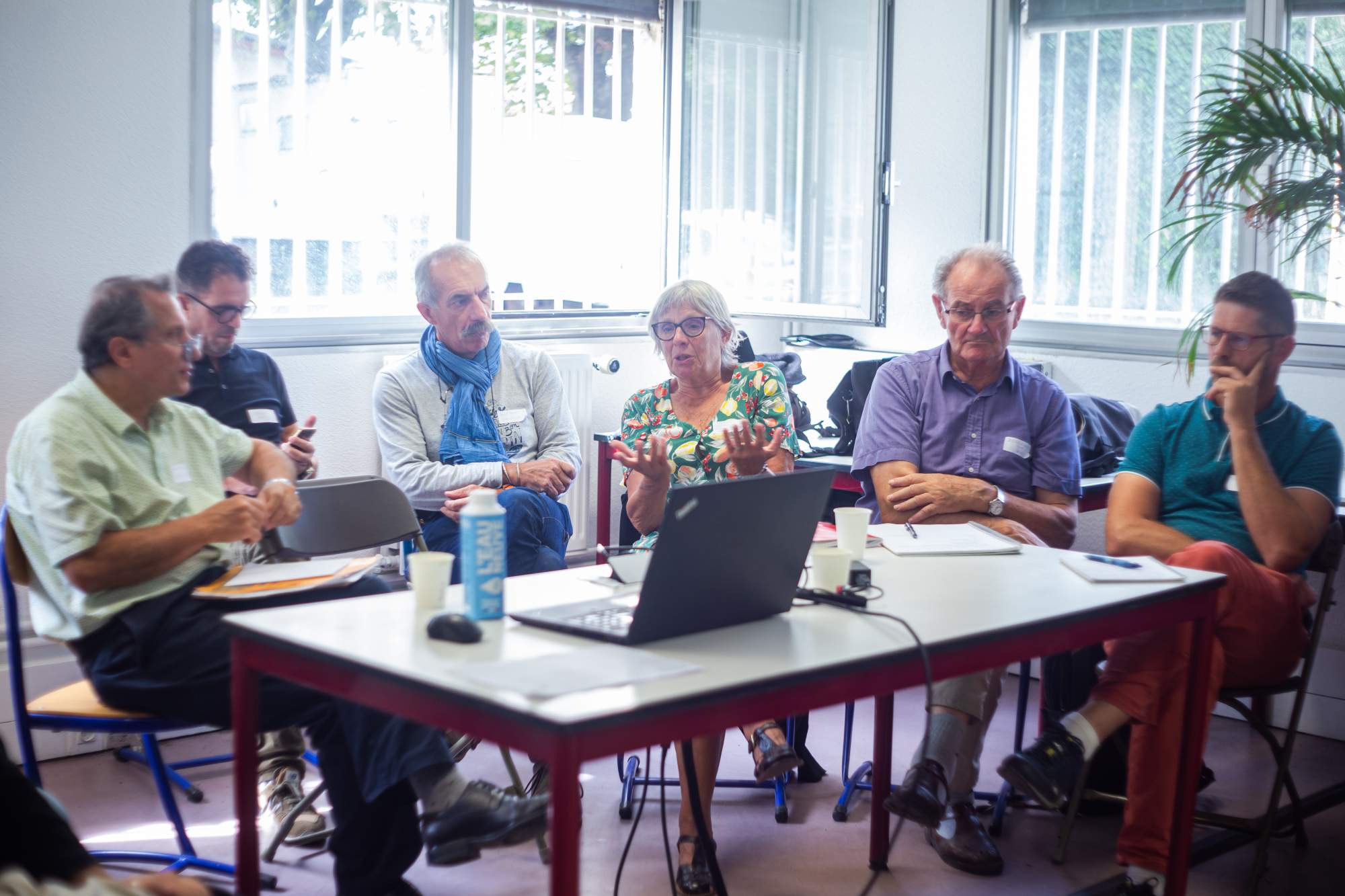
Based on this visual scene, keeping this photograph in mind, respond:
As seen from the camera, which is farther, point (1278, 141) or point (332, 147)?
point (332, 147)

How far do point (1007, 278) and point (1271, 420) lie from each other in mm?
682

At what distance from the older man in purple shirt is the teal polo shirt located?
7.9 inches

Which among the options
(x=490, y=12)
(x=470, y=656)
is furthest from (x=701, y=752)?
(x=490, y=12)

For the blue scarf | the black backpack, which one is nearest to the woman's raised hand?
the blue scarf

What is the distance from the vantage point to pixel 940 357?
3.32 meters

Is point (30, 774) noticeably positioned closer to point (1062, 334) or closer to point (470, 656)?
point (470, 656)

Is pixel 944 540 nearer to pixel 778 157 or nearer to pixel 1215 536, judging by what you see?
pixel 1215 536

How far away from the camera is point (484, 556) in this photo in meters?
1.95

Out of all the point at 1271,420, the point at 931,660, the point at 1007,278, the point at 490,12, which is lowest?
the point at 931,660

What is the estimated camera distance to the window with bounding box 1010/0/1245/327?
434 cm

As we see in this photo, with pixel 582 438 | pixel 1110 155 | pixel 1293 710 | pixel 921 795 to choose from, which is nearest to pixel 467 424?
pixel 582 438

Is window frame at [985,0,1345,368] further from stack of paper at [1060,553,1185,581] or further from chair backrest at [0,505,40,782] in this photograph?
chair backrest at [0,505,40,782]

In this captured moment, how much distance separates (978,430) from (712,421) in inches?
25.8

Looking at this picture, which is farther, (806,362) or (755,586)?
(806,362)
